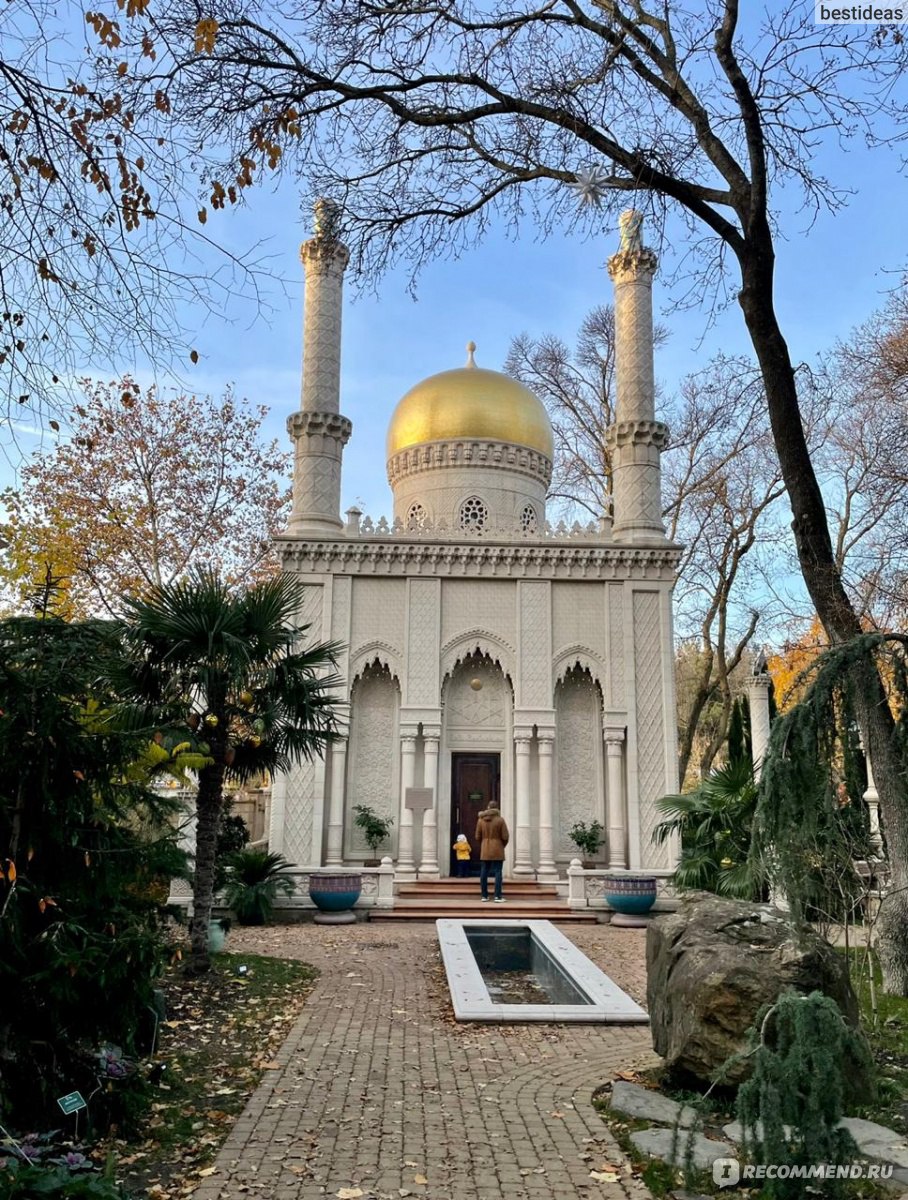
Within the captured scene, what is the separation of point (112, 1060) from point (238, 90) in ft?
22.8

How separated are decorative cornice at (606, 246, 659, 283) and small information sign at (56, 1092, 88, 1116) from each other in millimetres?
19421

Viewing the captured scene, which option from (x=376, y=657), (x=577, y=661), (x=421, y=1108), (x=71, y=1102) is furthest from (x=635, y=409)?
(x=71, y=1102)

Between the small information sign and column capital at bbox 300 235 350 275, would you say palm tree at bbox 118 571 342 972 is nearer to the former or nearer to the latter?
the small information sign

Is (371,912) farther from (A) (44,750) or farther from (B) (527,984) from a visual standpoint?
(A) (44,750)

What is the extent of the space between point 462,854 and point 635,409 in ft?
31.6

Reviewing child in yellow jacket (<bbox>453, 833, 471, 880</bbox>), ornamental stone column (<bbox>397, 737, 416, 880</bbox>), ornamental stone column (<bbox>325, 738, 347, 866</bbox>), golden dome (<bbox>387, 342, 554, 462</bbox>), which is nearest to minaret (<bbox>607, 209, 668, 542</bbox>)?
golden dome (<bbox>387, 342, 554, 462</bbox>)

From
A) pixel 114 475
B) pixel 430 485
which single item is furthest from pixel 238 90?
pixel 114 475

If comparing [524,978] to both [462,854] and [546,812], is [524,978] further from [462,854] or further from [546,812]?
[546,812]

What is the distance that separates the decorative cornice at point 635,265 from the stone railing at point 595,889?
12.4m

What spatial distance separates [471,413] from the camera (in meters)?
22.4

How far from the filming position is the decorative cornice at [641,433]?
19.8 m

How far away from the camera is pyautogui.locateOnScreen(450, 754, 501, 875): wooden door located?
18.9 metres

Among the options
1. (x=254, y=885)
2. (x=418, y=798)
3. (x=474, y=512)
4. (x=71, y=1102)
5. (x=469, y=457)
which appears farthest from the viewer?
(x=469, y=457)

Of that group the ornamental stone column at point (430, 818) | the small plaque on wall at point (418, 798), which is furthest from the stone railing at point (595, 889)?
the small plaque on wall at point (418, 798)
